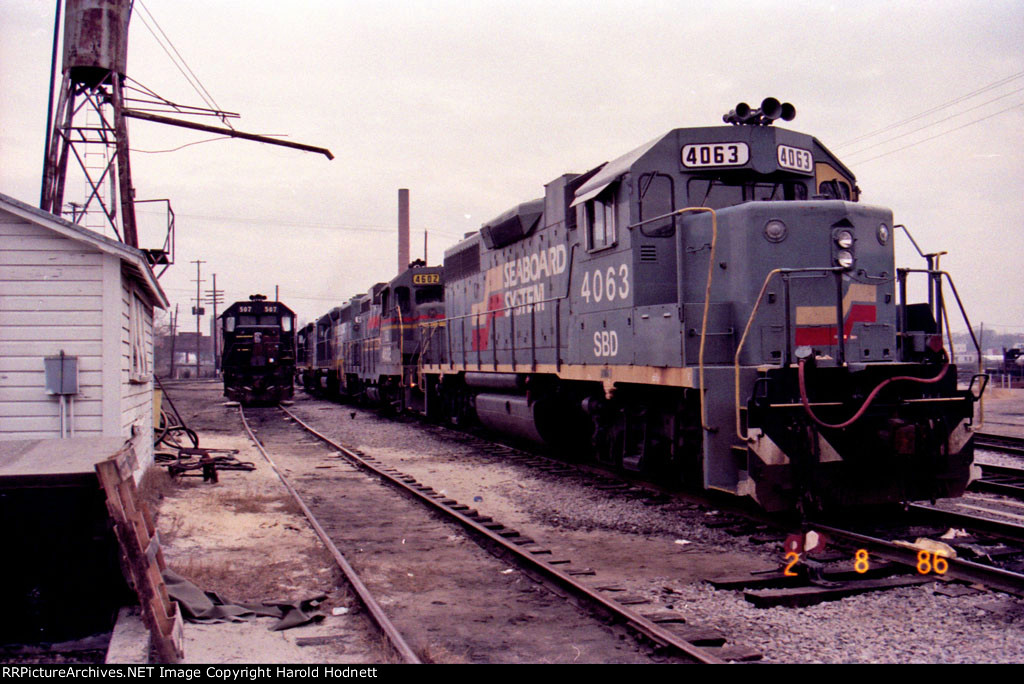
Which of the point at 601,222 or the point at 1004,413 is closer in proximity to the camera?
the point at 601,222

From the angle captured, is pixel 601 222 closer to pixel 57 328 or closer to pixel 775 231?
pixel 775 231

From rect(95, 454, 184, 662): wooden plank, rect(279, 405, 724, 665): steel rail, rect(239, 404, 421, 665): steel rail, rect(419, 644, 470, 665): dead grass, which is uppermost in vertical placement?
rect(95, 454, 184, 662): wooden plank

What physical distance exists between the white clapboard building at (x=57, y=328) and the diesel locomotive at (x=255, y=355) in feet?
67.7

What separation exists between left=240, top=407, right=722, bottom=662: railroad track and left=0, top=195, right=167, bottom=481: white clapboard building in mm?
2389

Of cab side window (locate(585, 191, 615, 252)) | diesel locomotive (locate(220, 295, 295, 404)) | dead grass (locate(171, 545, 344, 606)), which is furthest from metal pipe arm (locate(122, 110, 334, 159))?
diesel locomotive (locate(220, 295, 295, 404))

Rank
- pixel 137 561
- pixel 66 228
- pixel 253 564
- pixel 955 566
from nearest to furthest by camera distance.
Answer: pixel 137 561 < pixel 955 566 < pixel 253 564 < pixel 66 228

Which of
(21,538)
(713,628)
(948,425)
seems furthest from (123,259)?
(948,425)

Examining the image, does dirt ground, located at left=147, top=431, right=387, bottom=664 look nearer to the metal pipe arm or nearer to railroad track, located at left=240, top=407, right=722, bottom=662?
railroad track, located at left=240, top=407, right=722, bottom=662

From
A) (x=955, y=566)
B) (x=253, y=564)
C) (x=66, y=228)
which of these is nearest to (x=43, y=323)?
(x=66, y=228)

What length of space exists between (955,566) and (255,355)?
2627 centimetres

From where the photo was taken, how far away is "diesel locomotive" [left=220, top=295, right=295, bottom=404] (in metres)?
28.6

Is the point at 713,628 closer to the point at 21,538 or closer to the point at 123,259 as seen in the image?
the point at 21,538

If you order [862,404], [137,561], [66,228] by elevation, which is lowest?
[137,561]

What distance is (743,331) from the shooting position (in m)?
7.30
